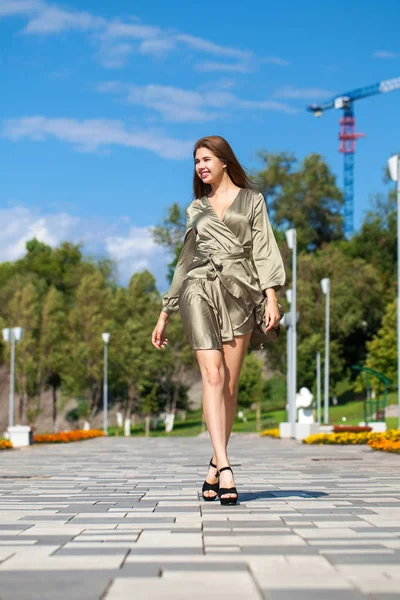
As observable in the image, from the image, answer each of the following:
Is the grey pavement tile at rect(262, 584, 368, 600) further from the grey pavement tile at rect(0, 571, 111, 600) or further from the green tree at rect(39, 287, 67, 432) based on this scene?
the green tree at rect(39, 287, 67, 432)

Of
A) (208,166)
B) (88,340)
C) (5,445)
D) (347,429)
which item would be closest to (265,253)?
(208,166)

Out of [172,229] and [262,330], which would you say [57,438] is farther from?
[172,229]

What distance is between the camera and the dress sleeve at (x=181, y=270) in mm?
6638

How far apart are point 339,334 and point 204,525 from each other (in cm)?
6490

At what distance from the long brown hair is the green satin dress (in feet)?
0.35

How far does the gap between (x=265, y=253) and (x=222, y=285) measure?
42 centimetres

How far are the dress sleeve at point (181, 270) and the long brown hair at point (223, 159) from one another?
322 mm

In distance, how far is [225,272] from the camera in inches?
Answer: 249

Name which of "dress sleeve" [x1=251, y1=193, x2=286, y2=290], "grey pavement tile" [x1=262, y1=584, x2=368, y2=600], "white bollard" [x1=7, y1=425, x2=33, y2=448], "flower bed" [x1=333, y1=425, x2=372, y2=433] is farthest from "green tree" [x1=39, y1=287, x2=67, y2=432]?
"grey pavement tile" [x1=262, y1=584, x2=368, y2=600]

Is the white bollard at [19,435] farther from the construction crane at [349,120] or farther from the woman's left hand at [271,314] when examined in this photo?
the construction crane at [349,120]

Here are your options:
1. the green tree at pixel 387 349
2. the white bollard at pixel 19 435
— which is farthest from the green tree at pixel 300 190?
the white bollard at pixel 19 435

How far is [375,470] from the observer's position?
10383 mm

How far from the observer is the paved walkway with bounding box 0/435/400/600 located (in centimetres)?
314

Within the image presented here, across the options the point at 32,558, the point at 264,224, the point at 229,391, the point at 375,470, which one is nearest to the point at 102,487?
the point at 229,391
